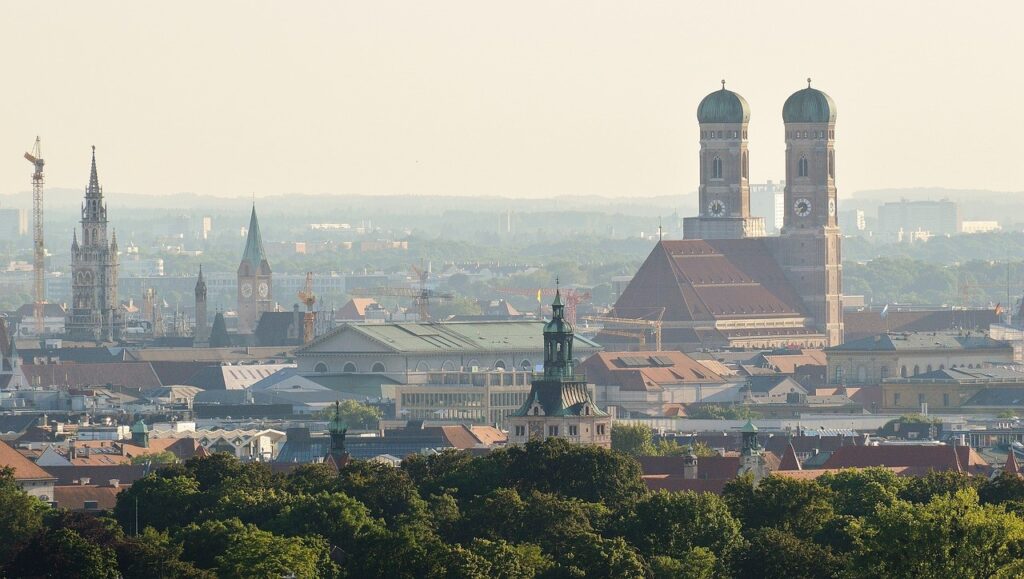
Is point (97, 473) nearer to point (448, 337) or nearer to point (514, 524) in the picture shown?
point (514, 524)

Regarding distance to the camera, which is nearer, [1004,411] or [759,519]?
[759,519]

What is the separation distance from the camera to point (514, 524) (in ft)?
283

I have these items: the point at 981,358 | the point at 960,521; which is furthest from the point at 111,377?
the point at 960,521


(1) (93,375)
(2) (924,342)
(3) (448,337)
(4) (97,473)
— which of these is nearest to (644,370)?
(2) (924,342)

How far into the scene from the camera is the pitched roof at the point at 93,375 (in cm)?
18888

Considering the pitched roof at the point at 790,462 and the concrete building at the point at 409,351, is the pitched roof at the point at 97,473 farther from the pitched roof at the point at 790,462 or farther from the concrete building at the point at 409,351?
the concrete building at the point at 409,351

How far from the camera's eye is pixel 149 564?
7844 cm

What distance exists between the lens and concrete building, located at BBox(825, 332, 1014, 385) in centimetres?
17662

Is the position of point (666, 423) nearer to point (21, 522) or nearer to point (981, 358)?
point (981, 358)

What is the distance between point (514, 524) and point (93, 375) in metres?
106

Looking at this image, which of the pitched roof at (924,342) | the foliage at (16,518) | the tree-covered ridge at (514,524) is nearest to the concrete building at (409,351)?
the pitched roof at (924,342)

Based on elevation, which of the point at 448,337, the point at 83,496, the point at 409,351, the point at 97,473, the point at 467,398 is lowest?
the point at 83,496

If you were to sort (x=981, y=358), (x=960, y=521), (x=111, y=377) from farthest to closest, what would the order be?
(x=111, y=377)
(x=981, y=358)
(x=960, y=521)

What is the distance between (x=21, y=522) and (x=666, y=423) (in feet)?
224
